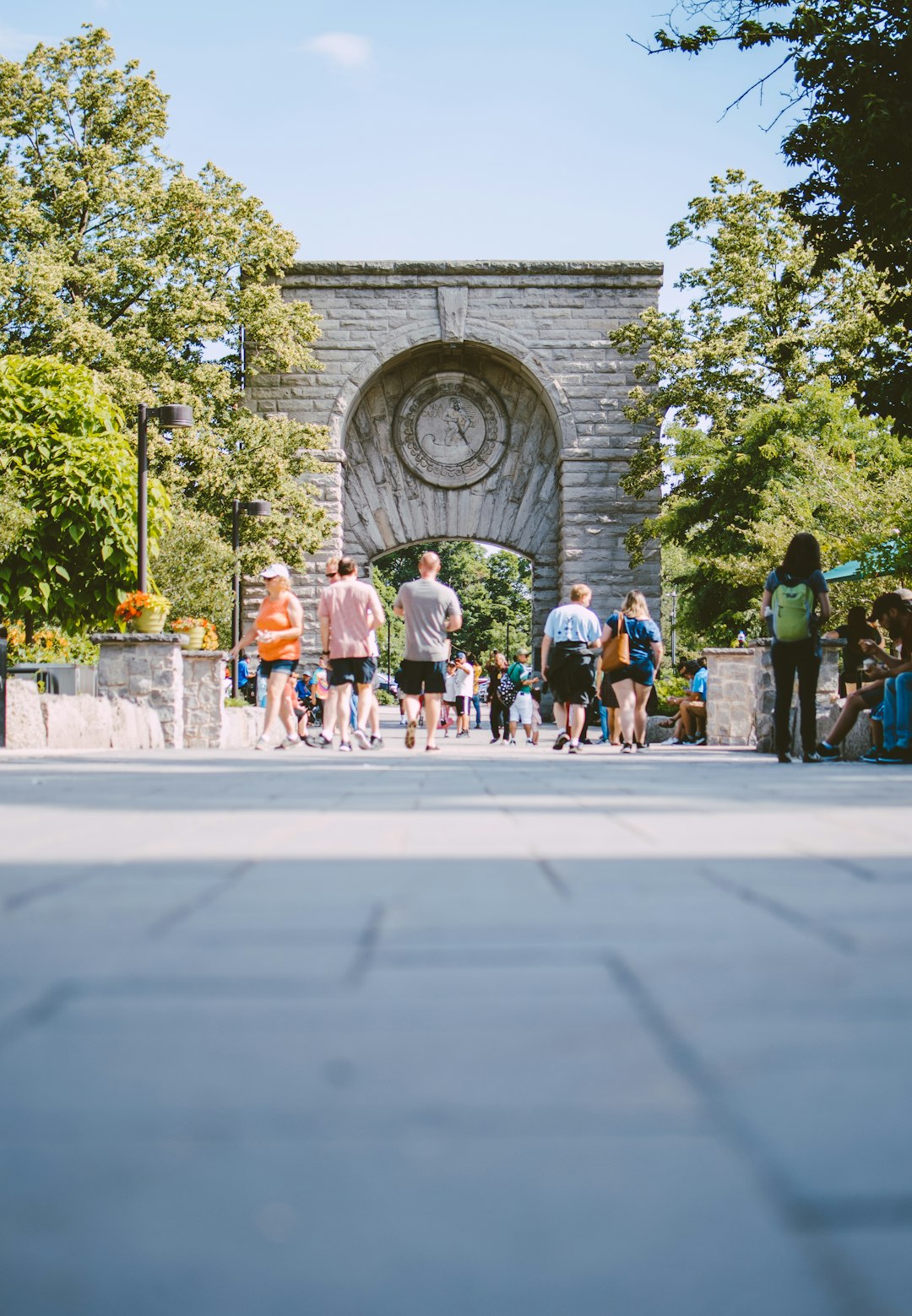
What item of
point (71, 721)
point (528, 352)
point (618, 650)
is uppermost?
point (528, 352)

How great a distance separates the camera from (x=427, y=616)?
1176 centimetres

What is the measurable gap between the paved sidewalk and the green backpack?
667 cm

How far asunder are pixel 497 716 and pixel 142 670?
8.68 m

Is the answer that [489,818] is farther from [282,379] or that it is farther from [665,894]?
[282,379]

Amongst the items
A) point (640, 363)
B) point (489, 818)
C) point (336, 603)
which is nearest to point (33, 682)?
point (336, 603)

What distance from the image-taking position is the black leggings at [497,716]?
2139cm

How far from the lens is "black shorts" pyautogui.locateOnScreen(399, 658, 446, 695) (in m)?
12.0

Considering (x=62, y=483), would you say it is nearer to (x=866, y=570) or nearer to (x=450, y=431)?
(x=450, y=431)

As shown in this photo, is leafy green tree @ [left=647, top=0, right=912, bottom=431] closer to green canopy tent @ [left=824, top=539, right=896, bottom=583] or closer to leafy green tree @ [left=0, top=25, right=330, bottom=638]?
green canopy tent @ [left=824, top=539, right=896, bottom=583]

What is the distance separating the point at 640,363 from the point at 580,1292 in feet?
89.8

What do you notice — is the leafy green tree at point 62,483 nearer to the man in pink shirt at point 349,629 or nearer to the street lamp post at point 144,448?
the street lamp post at point 144,448

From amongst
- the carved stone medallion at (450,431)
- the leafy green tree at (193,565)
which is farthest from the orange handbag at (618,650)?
the carved stone medallion at (450,431)

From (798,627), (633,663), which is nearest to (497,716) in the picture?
(633,663)

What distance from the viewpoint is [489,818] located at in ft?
16.5
